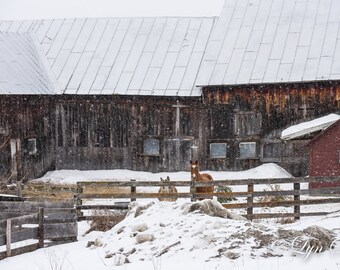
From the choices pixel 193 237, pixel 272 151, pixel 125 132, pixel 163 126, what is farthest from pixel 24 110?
pixel 193 237

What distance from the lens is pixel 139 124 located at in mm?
30094

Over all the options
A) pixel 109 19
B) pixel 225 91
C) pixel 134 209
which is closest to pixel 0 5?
pixel 109 19

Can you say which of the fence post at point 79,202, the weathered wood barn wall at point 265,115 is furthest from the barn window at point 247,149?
the fence post at point 79,202

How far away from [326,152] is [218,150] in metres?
6.96

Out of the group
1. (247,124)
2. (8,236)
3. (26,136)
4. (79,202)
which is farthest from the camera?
(26,136)

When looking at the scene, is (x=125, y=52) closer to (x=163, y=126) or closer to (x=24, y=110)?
(x=163, y=126)

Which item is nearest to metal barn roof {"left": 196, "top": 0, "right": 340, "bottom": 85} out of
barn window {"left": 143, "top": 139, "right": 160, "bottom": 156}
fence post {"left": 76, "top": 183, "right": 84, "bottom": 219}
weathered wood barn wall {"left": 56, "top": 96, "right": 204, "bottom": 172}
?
→ weathered wood barn wall {"left": 56, "top": 96, "right": 204, "bottom": 172}

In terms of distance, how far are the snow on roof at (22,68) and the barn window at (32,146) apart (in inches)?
95.8

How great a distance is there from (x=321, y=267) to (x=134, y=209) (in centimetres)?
551

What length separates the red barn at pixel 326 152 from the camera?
2328 cm

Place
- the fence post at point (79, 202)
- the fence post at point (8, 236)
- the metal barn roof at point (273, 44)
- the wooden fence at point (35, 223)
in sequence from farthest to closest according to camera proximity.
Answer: the metal barn roof at point (273, 44)
the fence post at point (79, 202)
the wooden fence at point (35, 223)
the fence post at point (8, 236)

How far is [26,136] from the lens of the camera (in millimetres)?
29078

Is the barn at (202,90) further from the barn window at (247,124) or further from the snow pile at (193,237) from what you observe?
the snow pile at (193,237)

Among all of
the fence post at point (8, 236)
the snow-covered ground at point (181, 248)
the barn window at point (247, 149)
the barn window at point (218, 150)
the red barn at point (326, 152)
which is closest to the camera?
the snow-covered ground at point (181, 248)
